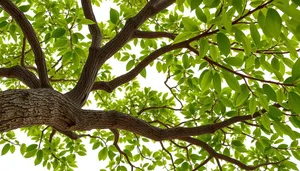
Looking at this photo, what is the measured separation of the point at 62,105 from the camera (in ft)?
7.98

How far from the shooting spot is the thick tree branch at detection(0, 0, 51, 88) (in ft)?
8.52

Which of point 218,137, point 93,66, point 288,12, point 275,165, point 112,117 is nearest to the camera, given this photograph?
point 288,12

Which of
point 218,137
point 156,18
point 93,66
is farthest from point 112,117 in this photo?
point 156,18

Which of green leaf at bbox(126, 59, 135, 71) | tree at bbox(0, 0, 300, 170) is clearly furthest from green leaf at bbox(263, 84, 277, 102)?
green leaf at bbox(126, 59, 135, 71)

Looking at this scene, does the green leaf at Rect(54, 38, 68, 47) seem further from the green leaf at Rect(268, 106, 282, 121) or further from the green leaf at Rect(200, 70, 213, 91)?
the green leaf at Rect(268, 106, 282, 121)

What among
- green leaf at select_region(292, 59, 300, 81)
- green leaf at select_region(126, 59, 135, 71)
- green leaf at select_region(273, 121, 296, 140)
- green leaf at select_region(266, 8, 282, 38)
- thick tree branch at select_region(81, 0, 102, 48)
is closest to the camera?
green leaf at select_region(266, 8, 282, 38)

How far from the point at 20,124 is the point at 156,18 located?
3317 millimetres

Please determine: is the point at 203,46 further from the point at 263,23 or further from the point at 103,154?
the point at 103,154

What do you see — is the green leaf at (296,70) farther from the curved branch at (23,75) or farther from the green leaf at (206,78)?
the curved branch at (23,75)

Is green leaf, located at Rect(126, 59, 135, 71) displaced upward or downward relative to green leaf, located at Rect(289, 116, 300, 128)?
upward

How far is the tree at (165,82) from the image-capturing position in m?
1.87

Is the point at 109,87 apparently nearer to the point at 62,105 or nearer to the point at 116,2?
the point at 62,105

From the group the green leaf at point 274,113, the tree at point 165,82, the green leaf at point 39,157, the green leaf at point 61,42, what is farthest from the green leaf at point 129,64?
the green leaf at point 274,113

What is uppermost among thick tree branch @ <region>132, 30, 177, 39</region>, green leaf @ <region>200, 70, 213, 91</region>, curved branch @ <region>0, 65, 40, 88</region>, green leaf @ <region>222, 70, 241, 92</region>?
thick tree branch @ <region>132, 30, 177, 39</region>
